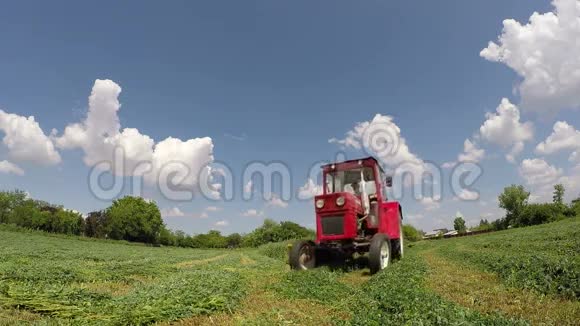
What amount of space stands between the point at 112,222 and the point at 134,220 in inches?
182

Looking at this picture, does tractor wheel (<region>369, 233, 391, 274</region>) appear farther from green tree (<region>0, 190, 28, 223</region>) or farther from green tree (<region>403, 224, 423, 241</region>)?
green tree (<region>0, 190, 28, 223</region>)

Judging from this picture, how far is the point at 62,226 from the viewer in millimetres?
79188

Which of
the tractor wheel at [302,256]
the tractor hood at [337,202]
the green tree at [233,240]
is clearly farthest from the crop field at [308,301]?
the green tree at [233,240]

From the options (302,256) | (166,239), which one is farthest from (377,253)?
(166,239)

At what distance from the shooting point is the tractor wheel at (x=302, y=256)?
1120 cm

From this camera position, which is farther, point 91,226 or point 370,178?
point 91,226

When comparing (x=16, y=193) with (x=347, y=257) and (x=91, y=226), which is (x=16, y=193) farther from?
(x=347, y=257)

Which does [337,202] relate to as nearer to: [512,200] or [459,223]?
[512,200]

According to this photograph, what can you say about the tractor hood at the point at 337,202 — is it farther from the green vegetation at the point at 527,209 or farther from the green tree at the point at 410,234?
the green tree at the point at 410,234

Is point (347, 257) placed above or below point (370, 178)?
below

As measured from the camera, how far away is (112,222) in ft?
264

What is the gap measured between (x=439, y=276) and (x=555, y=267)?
251 centimetres

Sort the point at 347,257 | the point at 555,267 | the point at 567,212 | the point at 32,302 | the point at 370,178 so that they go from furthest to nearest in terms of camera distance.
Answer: the point at 567,212
the point at 347,257
the point at 370,178
the point at 555,267
the point at 32,302

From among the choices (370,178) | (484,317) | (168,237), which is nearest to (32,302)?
(484,317)
